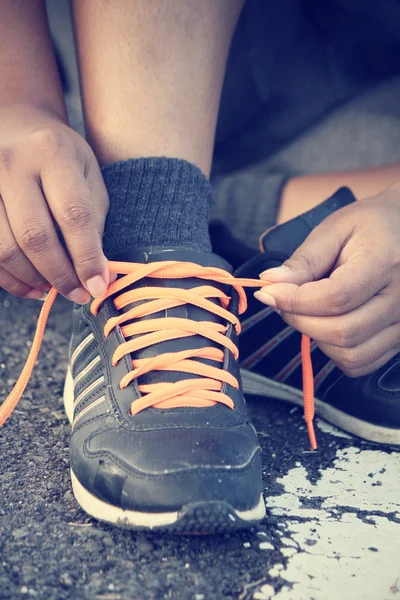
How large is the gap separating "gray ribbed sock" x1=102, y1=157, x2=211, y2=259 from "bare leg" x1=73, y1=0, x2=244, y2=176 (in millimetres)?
34

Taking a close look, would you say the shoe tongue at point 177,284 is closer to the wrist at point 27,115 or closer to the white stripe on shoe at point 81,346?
the white stripe on shoe at point 81,346

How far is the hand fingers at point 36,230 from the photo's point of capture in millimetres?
799

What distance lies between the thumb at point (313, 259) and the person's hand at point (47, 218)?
0.26m

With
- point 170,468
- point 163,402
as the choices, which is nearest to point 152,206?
point 163,402

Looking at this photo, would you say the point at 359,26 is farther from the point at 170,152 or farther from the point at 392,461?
the point at 392,461

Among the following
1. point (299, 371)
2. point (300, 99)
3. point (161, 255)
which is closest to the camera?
point (161, 255)

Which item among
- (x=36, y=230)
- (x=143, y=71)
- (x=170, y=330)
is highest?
(x=143, y=71)

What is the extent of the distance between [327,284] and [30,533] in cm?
51

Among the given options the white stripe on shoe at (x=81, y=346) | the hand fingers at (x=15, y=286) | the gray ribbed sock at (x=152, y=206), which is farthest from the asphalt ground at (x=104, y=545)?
the gray ribbed sock at (x=152, y=206)

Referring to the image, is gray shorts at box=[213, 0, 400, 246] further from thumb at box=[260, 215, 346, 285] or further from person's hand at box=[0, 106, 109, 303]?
person's hand at box=[0, 106, 109, 303]

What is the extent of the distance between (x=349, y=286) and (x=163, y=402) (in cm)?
31

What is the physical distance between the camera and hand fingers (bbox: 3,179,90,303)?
0.80 meters

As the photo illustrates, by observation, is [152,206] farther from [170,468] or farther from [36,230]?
[170,468]

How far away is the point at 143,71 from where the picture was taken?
1003mm
